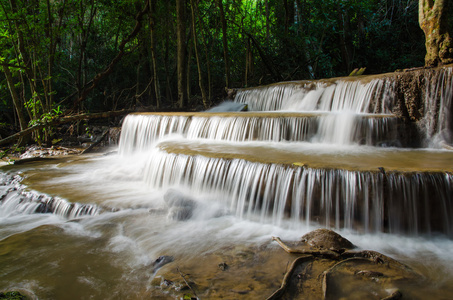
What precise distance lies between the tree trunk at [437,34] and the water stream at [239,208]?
135 centimetres

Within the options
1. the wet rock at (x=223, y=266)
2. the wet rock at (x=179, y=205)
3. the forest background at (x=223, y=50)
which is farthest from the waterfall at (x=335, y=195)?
the forest background at (x=223, y=50)

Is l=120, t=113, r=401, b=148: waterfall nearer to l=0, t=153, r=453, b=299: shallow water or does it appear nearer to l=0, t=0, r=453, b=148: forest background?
l=0, t=153, r=453, b=299: shallow water

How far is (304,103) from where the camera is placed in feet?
29.9

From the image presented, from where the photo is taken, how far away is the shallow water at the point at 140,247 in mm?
2902

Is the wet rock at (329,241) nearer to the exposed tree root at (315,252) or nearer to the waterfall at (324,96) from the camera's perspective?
the exposed tree root at (315,252)

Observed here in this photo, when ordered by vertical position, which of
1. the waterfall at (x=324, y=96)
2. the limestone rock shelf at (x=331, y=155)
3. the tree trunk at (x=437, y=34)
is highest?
the tree trunk at (x=437, y=34)

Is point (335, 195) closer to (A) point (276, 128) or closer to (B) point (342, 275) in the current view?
(B) point (342, 275)

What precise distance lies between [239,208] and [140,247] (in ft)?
5.14

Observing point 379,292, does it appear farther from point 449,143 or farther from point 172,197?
point 449,143

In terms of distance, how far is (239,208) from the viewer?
15.4ft

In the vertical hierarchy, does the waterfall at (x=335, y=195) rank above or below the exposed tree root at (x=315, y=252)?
above

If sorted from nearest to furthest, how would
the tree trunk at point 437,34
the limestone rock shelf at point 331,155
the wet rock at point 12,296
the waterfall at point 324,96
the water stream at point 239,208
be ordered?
the wet rock at point 12,296 < the water stream at point 239,208 < the limestone rock shelf at point 331,155 < the tree trunk at point 437,34 < the waterfall at point 324,96

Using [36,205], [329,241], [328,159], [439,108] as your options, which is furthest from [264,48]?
[329,241]

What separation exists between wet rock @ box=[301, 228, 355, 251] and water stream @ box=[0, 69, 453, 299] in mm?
252
